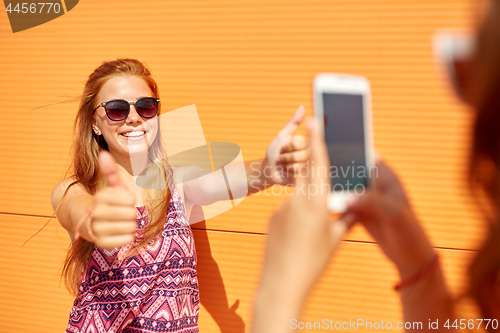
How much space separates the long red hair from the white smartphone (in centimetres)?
111

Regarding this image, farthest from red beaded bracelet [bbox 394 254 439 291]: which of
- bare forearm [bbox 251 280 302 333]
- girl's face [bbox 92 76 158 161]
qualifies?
girl's face [bbox 92 76 158 161]

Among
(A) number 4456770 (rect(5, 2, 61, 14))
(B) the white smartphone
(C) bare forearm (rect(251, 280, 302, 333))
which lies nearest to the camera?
(C) bare forearm (rect(251, 280, 302, 333))

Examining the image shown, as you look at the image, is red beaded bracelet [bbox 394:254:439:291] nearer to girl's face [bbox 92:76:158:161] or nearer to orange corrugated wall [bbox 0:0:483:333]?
orange corrugated wall [bbox 0:0:483:333]

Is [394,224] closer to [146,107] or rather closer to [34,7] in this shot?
[146,107]

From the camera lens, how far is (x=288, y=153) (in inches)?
47.5

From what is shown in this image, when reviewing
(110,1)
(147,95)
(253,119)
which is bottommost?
(253,119)

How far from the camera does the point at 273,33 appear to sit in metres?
2.02

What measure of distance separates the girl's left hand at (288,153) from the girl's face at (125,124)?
0.80 metres

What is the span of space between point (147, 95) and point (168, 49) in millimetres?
395

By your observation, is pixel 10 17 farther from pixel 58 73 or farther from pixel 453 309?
pixel 453 309

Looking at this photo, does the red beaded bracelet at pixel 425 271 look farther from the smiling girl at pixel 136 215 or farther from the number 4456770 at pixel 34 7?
the number 4456770 at pixel 34 7

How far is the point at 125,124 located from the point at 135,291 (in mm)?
818

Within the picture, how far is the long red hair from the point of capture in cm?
181

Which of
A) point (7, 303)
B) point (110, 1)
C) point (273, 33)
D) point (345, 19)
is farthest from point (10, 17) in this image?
point (345, 19)
